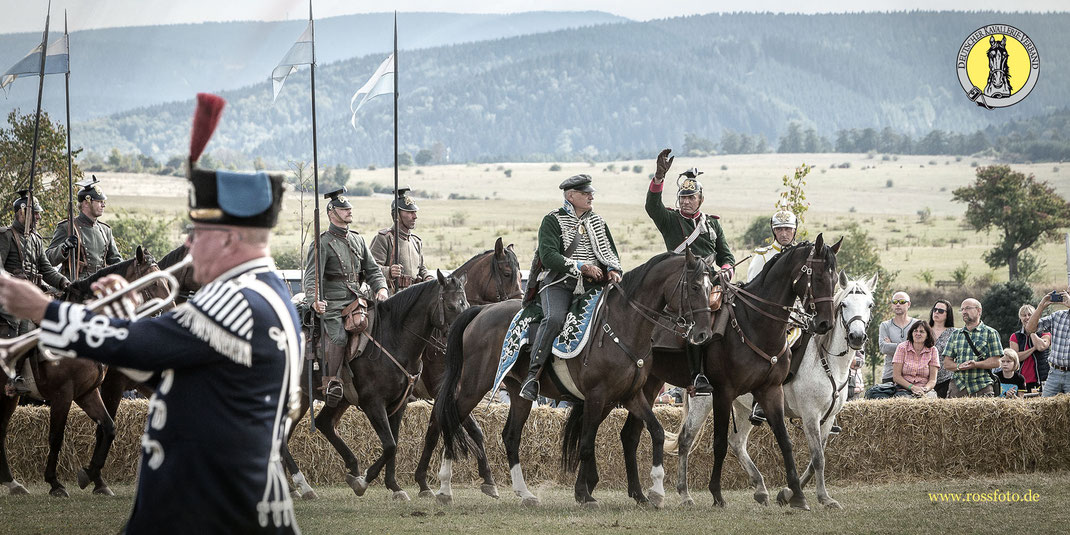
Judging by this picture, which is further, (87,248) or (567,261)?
(87,248)

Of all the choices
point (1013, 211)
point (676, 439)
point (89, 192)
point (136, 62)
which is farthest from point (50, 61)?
point (136, 62)

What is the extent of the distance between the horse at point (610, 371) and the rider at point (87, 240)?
4.50m

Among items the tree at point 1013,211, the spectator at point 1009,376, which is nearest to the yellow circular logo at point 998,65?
the spectator at point 1009,376

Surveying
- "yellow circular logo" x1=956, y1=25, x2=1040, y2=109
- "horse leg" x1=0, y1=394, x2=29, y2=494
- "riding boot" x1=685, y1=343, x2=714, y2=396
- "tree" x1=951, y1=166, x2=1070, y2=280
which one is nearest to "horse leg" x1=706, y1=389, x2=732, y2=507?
"riding boot" x1=685, y1=343, x2=714, y2=396

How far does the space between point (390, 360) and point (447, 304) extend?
77 centimetres

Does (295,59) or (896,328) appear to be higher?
(295,59)

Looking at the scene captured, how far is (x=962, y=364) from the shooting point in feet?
44.7

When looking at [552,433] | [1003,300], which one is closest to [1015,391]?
[552,433]

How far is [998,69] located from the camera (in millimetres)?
15289

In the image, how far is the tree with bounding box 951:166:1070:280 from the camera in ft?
211

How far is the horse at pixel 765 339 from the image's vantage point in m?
10.2

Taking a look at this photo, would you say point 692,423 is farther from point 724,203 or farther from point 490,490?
point 724,203

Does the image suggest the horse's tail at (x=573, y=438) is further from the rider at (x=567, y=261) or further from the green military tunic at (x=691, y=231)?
the green military tunic at (x=691, y=231)

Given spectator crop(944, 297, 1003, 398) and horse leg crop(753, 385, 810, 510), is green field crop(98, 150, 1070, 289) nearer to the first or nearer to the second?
spectator crop(944, 297, 1003, 398)
